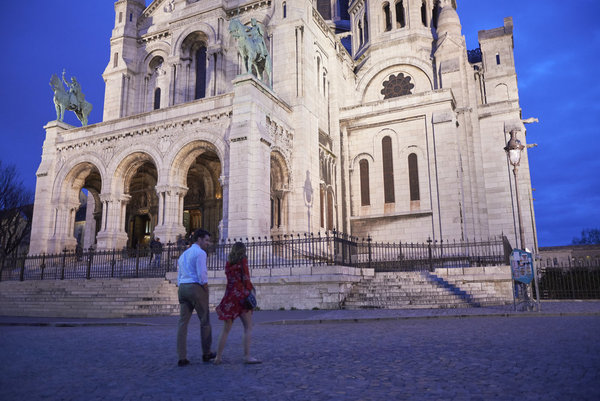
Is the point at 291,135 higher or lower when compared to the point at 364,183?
higher

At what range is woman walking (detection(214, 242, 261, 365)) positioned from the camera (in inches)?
234

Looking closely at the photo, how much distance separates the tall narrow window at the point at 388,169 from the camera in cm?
2722

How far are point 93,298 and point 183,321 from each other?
12.1 metres

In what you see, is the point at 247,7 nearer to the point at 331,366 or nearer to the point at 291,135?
the point at 291,135

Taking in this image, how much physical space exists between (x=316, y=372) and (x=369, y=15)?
32.4 metres

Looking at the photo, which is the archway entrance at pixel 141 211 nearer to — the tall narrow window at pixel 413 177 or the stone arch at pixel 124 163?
the stone arch at pixel 124 163

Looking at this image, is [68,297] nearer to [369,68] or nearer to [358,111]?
[358,111]

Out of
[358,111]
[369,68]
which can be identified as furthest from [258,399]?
[369,68]

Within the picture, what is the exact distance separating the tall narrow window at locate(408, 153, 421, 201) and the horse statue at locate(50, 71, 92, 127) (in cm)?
1903

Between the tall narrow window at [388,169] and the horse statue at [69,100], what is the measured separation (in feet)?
58.0

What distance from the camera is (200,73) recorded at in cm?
2922

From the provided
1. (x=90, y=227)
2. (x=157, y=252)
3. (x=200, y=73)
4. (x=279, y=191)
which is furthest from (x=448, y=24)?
(x=90, y=227)

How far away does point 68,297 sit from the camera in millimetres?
17125

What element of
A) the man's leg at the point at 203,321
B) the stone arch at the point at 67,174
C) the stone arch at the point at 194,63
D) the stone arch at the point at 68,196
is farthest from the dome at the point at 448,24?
the man's leg at the point at 203,321
